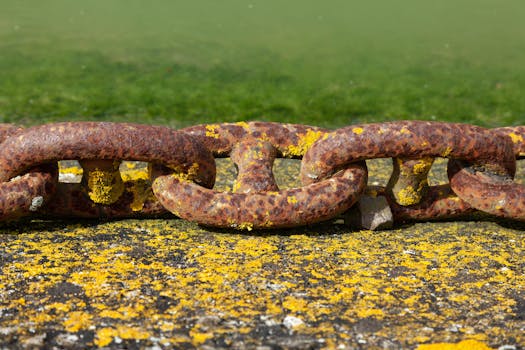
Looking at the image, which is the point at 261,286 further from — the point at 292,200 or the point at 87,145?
the point at 87,145

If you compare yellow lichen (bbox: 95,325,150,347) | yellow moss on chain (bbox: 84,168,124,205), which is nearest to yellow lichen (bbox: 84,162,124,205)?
yellow moss on chain (bbox: 84,168,124,205)

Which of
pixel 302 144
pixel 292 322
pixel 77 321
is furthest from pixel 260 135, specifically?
pixel 77 321

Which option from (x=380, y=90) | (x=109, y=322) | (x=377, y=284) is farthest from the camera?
(x=380, y=90)

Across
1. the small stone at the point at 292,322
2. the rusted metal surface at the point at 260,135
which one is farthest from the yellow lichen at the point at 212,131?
the small stone at the point at 292,322

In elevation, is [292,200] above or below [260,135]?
below

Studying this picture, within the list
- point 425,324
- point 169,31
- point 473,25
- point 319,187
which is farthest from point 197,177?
point 473,25

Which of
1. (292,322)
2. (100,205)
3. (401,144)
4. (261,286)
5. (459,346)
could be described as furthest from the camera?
(100,205)

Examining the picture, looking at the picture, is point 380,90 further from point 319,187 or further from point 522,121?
point 319,187
